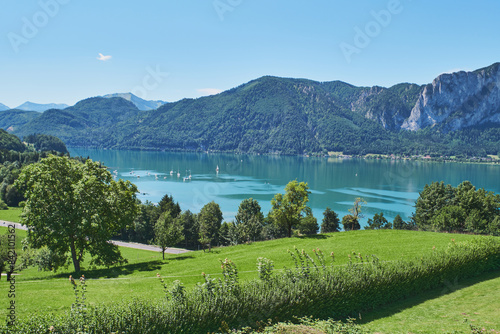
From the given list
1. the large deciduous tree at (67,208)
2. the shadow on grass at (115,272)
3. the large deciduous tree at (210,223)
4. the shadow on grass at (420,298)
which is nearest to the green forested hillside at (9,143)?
the large deciduous tree at (210,223)

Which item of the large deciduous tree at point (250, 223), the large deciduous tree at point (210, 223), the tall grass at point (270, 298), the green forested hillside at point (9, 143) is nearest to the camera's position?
the tall grass at point (270, 298)

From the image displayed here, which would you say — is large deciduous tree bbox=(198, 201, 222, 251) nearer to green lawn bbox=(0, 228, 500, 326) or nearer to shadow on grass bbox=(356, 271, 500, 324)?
green lawn bbox=(0, 228, 500, 326)

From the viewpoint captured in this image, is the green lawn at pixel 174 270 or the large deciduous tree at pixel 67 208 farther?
the large deciduous tree at pixel 67 208

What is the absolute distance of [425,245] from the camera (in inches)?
1107

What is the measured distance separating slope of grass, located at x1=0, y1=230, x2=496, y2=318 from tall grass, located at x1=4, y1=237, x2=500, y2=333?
1.51 m

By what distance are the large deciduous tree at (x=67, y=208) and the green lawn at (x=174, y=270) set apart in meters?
2.20

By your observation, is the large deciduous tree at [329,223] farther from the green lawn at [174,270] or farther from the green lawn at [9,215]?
the green lawn at [9,215]

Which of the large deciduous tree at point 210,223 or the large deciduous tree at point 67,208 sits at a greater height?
the large deciduous tree at point 67,208

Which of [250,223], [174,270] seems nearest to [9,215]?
[250,223]

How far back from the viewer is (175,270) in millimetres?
23828

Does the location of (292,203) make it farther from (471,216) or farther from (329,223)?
(329,223)

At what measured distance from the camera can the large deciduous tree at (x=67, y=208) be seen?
74.1 ft

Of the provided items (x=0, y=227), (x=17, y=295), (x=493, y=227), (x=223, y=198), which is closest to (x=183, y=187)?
(x=223, y=198)

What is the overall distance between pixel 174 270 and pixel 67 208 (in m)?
8.84
